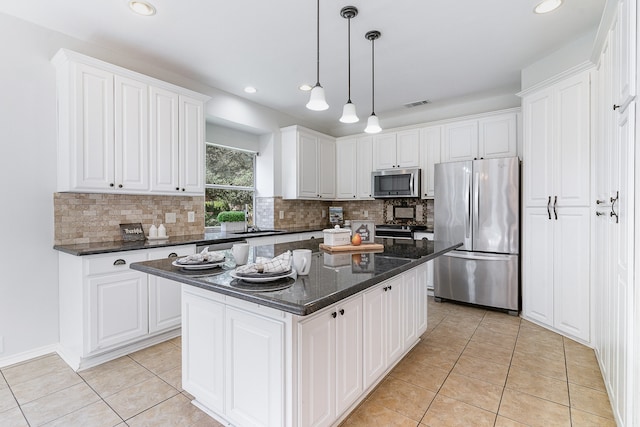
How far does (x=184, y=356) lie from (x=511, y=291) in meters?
3.42

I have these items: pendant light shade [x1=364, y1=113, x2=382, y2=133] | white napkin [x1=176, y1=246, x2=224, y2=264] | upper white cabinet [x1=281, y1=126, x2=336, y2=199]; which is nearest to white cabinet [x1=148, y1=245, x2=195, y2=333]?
white napkin [x1=176, y1=246, x2=224, y2=264]

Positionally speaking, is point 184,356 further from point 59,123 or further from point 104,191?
point 59,123

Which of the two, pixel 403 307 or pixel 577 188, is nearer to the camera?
pixel 403 307

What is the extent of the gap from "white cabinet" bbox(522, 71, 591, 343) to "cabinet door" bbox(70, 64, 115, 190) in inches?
160

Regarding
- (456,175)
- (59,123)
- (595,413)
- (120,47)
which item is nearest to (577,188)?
(456,175)

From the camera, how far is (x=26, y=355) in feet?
8.16

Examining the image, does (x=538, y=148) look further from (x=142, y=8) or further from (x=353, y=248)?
(x=142, y=8)

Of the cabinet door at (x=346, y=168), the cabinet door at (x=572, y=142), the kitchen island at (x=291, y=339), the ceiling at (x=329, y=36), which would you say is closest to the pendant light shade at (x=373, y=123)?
the ceiling at (x=329, y=36)

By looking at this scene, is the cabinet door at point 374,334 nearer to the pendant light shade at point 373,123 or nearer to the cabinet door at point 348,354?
the cabinet door at point 348,354

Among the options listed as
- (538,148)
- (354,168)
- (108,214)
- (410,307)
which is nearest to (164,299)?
(108,214)

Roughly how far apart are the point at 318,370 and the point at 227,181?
3.51 meters

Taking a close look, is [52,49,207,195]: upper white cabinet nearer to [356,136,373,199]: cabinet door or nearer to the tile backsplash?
the tile backsplash

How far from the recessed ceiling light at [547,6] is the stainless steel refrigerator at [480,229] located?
1.51 meters

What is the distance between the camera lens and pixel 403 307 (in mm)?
2328
